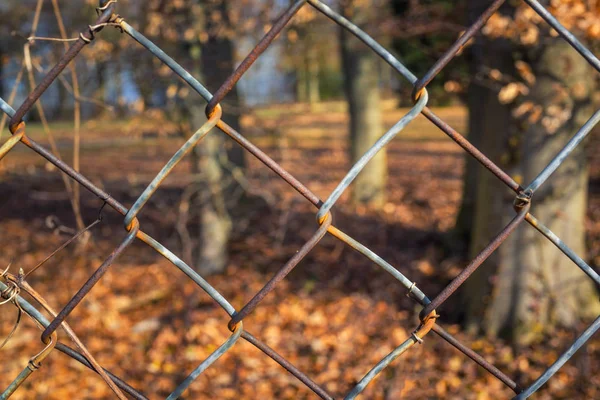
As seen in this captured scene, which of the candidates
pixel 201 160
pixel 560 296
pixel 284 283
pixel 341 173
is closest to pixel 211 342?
pixel 284 283

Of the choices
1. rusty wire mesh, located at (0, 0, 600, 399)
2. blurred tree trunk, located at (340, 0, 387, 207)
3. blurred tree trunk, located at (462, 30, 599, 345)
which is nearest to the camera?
rusty wire mesh, located at (0, 0, 600, 399)

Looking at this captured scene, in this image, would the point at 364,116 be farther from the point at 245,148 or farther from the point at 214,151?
the point at 245,148

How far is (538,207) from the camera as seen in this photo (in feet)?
12.8

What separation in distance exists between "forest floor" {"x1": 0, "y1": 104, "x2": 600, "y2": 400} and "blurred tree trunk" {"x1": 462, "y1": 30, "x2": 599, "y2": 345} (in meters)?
0.17

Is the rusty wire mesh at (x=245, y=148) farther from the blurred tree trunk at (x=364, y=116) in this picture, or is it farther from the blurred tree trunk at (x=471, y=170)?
the blurred tree trunk at (x=364, y=116)

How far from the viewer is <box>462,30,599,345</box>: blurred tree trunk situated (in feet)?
12.2

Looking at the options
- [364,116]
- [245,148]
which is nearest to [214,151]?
[364,116]

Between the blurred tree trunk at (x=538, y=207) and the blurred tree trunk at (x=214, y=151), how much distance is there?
7.47 ft

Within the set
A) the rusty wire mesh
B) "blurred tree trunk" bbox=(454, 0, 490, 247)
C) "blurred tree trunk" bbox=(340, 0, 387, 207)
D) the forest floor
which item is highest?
"blurred tree trunk" bbox=(340, 0, 387, 207)

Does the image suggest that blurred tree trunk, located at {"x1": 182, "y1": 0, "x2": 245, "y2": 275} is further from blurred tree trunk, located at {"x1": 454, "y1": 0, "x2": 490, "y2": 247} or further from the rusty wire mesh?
the rusty wire mesh

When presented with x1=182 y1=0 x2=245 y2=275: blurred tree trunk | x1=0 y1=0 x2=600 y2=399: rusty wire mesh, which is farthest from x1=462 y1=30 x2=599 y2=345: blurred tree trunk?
x1=0 y1=0 x2=600 y2=399: rusty wire mesh

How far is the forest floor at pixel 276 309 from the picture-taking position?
12.9ft

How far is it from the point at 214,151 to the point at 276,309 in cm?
160

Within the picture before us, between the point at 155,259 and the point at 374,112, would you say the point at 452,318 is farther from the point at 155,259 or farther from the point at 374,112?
the point at 374,112
